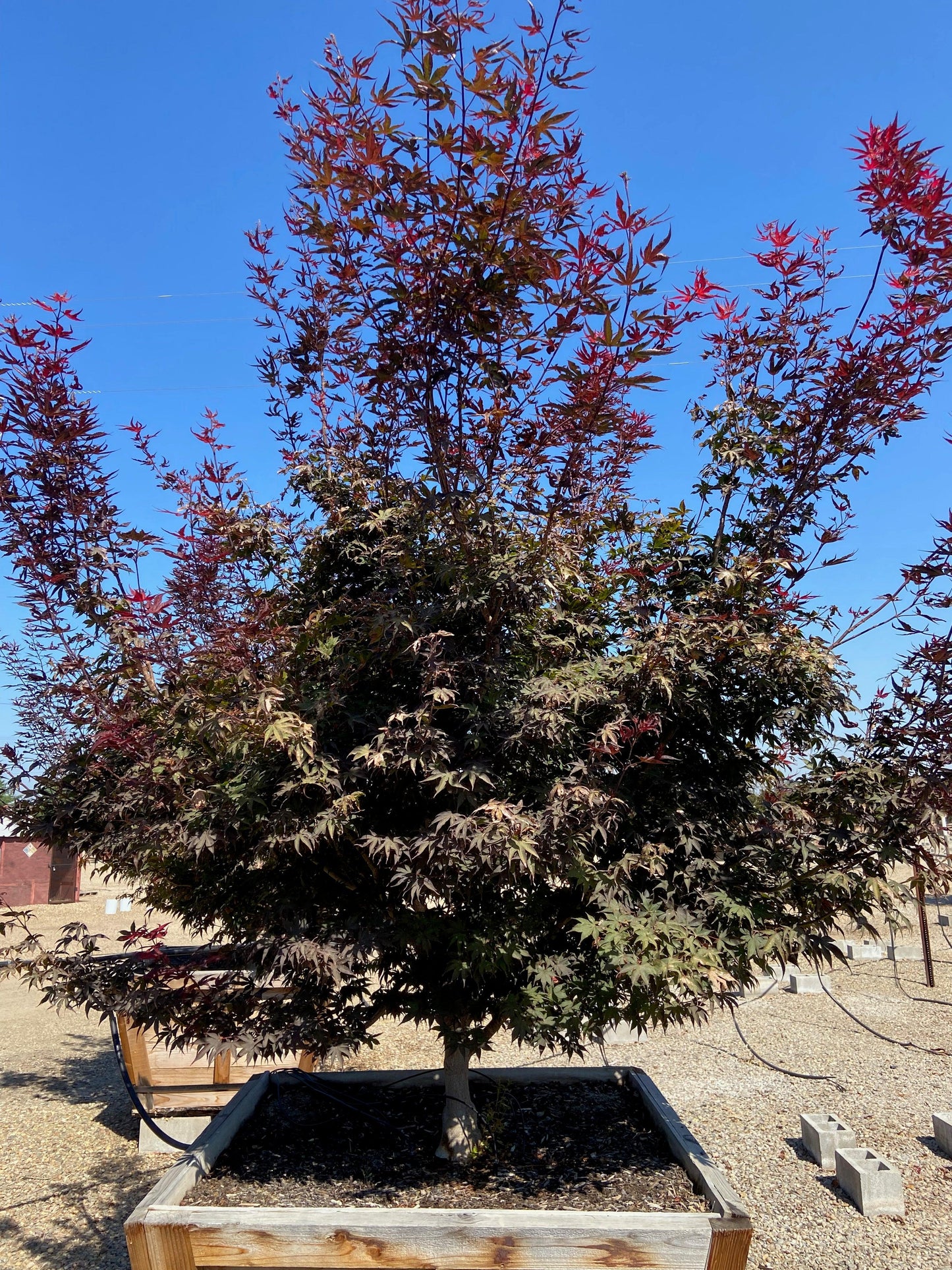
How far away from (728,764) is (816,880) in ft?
1.64

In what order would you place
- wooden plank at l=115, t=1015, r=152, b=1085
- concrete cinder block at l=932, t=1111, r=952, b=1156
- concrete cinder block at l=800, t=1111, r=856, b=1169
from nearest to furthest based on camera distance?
concrete cinder block at l=800, t=1111, r=856, b=1169, concrete cinder block at l=932, t=1111, r=952, b=1156, wooden plank at l=115, t=1015, r=152, b=1085

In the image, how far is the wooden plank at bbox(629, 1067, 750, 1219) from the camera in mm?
2818

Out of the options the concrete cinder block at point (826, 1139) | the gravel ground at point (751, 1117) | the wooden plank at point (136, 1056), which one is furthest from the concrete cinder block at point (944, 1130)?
the wooden plank at point (136, 1056)

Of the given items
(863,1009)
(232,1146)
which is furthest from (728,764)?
(863,1009)

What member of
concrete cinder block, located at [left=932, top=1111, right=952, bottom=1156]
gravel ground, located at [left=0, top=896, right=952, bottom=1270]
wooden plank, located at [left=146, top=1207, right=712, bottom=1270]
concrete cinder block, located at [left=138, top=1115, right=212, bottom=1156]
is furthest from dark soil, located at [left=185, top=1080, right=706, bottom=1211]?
concrete cinder block, located at [left=932, top=1111, right=952, bottom=1156]

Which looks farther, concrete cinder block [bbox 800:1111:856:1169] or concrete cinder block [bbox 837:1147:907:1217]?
concrete cinder block [bbox 800:1111:856:1169]

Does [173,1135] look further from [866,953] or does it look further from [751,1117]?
[866,953]

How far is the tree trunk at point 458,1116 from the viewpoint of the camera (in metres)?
3.38

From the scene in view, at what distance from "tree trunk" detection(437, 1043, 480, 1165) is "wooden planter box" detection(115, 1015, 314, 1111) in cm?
192

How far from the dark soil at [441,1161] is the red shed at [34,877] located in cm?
1595

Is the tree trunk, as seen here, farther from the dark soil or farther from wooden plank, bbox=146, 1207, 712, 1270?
wooden plank, bbox=146, 1207, 712, 1270

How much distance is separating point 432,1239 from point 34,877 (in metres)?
19.3

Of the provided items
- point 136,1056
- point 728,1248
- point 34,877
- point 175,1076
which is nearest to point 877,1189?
point 728,1248

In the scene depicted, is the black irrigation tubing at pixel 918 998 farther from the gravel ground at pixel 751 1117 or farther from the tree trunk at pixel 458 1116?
the tree trunk at pixel 458 1116
